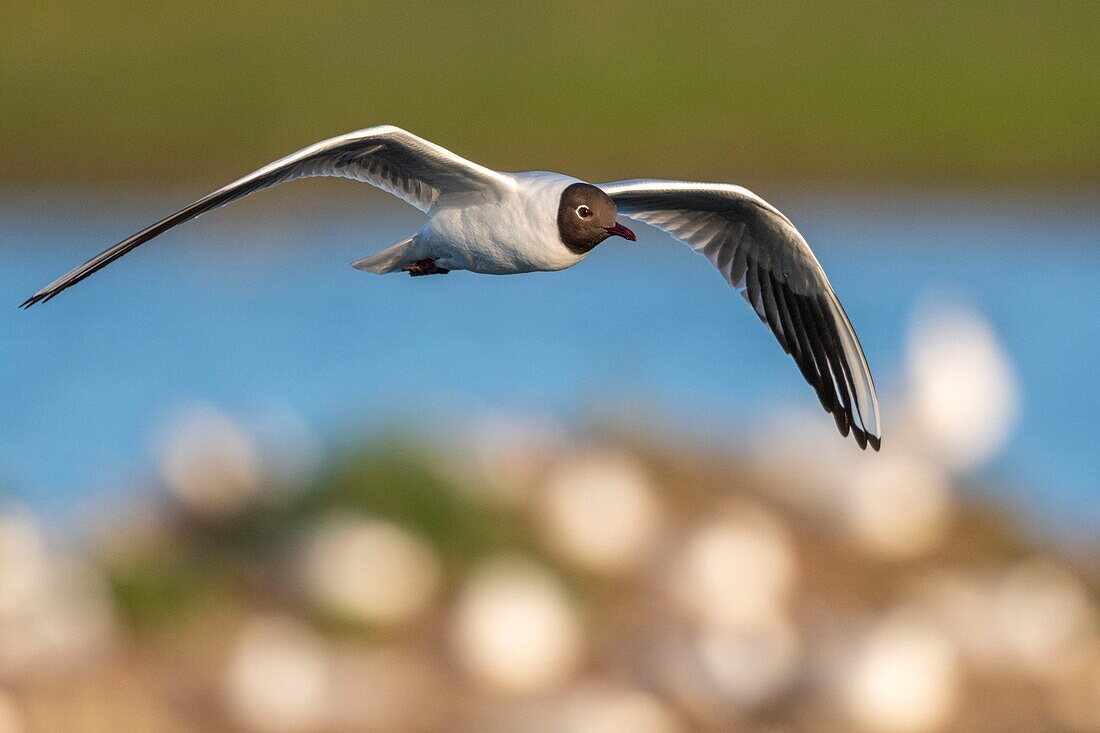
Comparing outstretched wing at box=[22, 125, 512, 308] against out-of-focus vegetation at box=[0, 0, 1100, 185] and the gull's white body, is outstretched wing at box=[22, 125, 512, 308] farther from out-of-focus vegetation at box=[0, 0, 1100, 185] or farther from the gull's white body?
out-of-focus vegetation at box=[0, 0, 1100, 185]

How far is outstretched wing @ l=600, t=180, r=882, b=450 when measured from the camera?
649cm

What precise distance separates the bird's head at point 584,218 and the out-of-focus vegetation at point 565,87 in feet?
34.0

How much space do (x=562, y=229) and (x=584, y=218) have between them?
68 millimetres

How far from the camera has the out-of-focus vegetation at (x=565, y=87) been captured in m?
16.6

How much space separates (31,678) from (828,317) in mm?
4791

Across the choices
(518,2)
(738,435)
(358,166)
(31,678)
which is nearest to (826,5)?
(518,2)

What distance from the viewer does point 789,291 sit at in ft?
21.6

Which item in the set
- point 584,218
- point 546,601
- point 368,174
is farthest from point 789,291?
point 546,601

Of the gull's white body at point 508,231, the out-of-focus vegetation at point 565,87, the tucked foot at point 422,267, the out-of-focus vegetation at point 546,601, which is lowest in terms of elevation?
the out-of-focus vegetation at point 546,601

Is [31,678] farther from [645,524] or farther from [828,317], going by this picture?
[828,317]

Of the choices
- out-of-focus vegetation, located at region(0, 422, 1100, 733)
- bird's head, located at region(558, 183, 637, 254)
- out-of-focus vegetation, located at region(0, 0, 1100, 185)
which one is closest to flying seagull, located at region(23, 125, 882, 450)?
bird's head, located at region(558, 183, 637, 254)

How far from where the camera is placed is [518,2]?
18.1 meters

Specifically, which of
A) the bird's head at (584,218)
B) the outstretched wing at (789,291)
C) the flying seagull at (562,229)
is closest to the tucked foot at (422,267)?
the flying seagull at (562,229)

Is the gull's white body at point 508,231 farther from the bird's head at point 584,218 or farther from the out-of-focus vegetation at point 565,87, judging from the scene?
the out-of-focus vegetation at point 565,87
